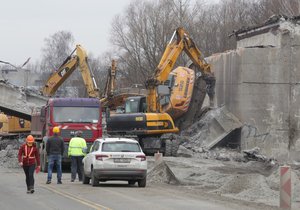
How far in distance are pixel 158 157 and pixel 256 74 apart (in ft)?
48.0

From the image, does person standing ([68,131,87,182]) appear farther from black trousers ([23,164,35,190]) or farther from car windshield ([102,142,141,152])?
black trousers ([23,164,35,190])

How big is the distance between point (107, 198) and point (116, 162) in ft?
12.1

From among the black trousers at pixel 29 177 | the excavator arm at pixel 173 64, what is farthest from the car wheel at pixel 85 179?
the excavator arm at pixel 173 64

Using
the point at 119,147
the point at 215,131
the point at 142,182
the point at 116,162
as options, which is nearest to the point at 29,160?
the point at 116,162

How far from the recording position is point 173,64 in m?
38.8

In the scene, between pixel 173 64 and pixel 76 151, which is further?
pixel 173 64

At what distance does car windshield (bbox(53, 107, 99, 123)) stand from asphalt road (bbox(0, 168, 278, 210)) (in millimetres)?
7021

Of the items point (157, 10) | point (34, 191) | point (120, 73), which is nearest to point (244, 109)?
point (34, 191)

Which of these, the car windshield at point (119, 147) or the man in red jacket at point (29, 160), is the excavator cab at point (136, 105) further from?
the man in red jacket at point (29, 160)

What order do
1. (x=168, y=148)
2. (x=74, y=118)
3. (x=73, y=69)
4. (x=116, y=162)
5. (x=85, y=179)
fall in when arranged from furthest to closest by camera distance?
1. (x=73, y=69)
2. (x=168, y=148)
3. (x=74, y=118)
4. (x=85, y=179)
5. (x=116, y=162)

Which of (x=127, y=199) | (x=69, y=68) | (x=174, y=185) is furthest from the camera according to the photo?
(x=69, y=68)

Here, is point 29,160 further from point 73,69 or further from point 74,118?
point 73,69

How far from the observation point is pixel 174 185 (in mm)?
24047

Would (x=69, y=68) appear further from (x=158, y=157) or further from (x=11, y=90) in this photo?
(x=158, y=157)
